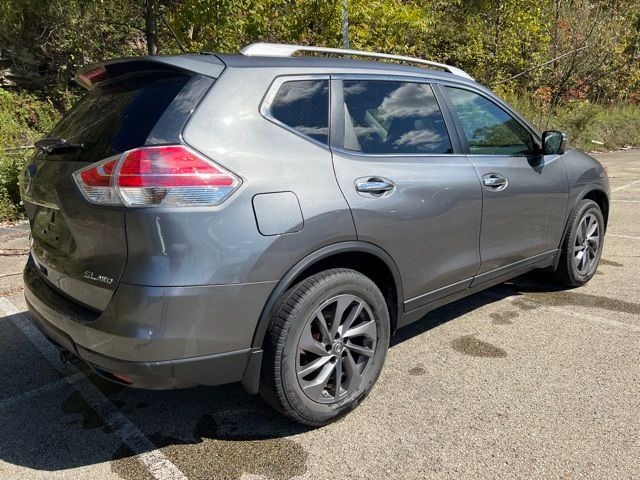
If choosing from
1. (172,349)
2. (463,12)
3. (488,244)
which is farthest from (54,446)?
(463,12)

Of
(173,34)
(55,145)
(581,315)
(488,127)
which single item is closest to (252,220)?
(55,145)

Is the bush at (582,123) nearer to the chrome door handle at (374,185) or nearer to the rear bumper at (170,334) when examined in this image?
the chrome door handle at (374,185)

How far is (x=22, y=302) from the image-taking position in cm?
454

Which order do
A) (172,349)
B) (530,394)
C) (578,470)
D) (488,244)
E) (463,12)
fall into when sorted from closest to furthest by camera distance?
(172,349)
(578,470)
(530,394)
(488,244)
(463,12)

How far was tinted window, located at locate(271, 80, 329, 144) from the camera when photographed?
2564 millimetres

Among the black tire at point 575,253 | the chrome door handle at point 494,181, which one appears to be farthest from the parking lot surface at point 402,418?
the chrome door handle at point 494,181

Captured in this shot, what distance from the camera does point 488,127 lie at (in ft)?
12.4

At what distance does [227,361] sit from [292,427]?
0.65 metres

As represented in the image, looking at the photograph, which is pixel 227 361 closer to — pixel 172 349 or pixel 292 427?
pixel 172 349

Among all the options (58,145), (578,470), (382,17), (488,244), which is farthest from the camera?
(382,17)

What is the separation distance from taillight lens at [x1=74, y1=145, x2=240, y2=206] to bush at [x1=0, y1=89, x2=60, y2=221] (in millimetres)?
6099

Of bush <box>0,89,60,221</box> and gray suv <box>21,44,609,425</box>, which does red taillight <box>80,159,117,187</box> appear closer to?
gray suv <box>21,44,609,425</box>

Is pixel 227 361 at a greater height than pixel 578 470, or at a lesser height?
greater

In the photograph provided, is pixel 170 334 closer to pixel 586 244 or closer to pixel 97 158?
pixel 97 158
